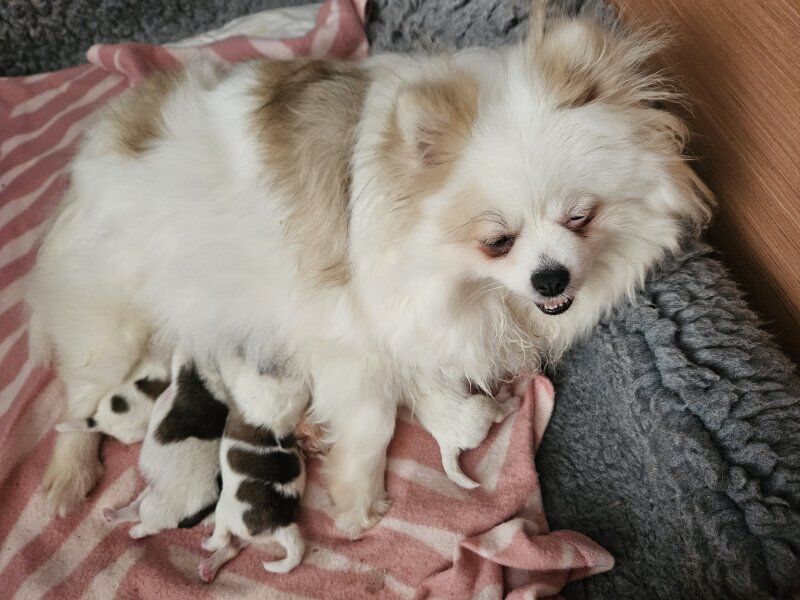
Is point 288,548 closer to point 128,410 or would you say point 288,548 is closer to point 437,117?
point 128,410

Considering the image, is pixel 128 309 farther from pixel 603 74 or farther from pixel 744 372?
pixel 744 372

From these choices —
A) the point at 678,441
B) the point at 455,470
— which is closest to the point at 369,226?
the point at 455,470

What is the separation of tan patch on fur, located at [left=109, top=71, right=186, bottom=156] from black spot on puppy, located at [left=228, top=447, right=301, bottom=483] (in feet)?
3.06

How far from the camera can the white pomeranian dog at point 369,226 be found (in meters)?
1.38

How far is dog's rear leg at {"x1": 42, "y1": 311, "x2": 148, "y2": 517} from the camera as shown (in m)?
1.92

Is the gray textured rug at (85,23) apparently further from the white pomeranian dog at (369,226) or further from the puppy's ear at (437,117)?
the puppy's ear at (437,117)

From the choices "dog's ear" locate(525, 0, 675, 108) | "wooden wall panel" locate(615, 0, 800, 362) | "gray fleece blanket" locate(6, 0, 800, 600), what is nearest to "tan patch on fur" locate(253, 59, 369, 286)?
"gray fleece blanket" locate(6, 0, 800, 600)

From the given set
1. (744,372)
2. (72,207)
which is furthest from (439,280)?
(72,207)

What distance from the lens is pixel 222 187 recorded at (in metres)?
1.81

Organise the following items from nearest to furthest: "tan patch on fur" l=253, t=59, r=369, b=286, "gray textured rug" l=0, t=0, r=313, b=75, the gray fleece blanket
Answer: the gray fleece blanket, "tan patch on fur" l=253, t=59, r=369, b=286, "gray textured rug" l=0, t=0, r=313, b=75

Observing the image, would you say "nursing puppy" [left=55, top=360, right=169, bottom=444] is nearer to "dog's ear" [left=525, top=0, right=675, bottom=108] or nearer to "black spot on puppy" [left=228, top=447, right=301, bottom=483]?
"black spot on puppy" [left=228, top=447, right=301, bottom=483]

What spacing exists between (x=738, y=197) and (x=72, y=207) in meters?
1.95

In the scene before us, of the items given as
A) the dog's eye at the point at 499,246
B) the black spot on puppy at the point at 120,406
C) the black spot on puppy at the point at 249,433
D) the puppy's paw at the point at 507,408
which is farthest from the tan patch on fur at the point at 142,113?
the puppy's paw at the point at 507,408

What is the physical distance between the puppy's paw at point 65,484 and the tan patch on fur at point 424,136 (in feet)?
4.10
